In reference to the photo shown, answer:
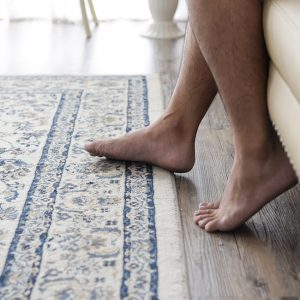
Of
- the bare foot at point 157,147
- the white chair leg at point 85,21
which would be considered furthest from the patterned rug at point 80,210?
the white chair leg at point 85,21

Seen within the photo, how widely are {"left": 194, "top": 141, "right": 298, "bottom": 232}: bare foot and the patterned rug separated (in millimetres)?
97

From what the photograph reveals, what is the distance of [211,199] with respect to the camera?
1.44 meters

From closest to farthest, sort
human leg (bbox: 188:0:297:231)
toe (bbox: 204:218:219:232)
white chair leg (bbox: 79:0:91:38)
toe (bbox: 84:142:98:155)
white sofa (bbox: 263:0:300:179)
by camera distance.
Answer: white sofa (bbox: 263:0:300:179)
human leg (bbox: 188:0:297:231)
toe (bbox: 204:218:219:232)
toe (bbox: 84:142:98:155)
white chair leg (bbox: 79:0:91:38)

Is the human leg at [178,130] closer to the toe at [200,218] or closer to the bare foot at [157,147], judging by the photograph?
the bare foot at [157,147]

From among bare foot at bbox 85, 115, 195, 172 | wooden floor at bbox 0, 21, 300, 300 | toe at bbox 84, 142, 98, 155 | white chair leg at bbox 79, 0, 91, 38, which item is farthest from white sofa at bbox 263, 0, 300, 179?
white chair leg at bbox 79, 0, 91, 38

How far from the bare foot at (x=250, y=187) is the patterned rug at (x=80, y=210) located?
0.10 m

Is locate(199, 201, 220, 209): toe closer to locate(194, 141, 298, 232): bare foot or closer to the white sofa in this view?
locate(194, 141, 298, 232): bare foot

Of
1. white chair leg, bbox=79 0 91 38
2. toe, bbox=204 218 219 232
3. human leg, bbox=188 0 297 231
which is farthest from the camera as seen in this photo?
white chair leg, bbox=79 0 91 38

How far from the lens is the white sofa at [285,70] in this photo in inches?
41.1

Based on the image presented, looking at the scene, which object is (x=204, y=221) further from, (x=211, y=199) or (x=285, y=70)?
(x=285, y=70)

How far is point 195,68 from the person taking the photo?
1.47 metres

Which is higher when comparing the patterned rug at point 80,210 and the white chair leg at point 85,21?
the patterned rug at point 80,210

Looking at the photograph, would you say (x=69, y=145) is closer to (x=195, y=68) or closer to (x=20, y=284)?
(x=195, y=68)

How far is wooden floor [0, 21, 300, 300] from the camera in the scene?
1123 mm
